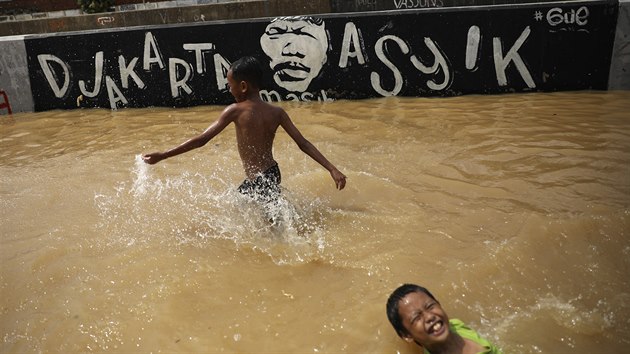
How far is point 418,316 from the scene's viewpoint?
7.43ft

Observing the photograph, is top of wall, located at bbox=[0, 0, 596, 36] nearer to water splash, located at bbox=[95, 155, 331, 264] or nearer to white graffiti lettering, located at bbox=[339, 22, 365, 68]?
white graffiti lettering, located at bbox=[339, 22, 365, 68]

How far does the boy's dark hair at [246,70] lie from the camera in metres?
3.51

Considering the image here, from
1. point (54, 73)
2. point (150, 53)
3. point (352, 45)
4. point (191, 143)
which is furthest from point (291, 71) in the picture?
point (191, 143)

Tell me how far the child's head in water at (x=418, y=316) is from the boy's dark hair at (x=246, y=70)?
188 centimetres

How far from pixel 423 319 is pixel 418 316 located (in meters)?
0.02

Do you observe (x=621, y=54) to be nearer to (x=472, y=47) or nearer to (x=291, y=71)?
(x=472, y=47)

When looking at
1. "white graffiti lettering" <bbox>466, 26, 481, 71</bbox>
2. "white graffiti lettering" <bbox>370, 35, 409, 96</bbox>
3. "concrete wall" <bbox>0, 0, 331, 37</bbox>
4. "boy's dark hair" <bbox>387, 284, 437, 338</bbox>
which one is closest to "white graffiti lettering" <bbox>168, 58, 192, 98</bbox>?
"white graffiti lettering" <bbox>370, 35, 409, 96</bbox>

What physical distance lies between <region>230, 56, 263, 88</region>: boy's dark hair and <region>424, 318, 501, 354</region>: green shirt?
6.81ft

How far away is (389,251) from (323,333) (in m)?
0.89

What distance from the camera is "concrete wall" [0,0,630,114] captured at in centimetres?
702

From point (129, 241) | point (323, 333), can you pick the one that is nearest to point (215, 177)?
point (129, 241)

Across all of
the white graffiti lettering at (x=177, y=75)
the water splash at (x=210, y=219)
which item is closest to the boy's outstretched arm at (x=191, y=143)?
the water splash at (x=210, y=219)

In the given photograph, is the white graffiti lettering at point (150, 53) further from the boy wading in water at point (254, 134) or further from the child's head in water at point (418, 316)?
the child's head in water at point (418, 316)

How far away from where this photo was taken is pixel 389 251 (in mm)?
3379
